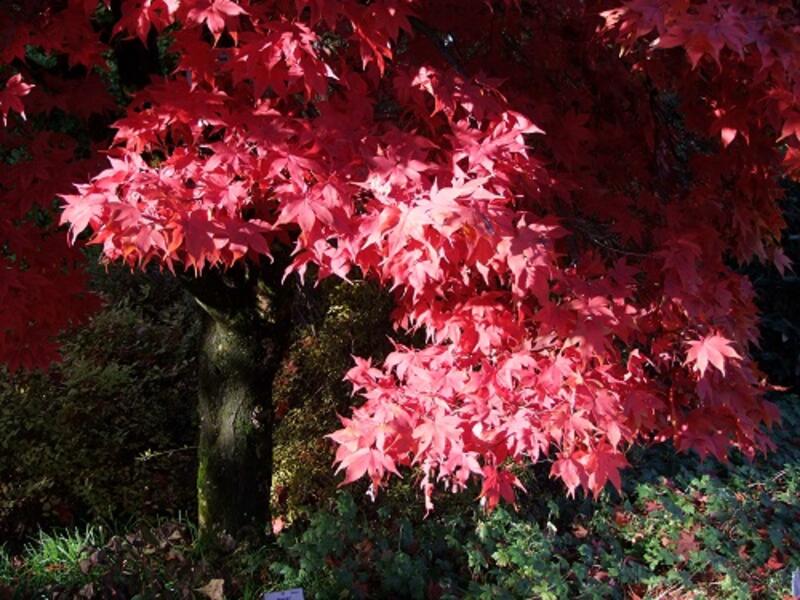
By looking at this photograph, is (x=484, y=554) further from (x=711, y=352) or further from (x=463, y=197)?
(x=463, y=197)

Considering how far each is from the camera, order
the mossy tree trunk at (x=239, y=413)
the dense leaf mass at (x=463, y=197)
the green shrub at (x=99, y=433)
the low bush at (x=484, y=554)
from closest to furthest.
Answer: the dense leaf mass at (x=463, y=197) < the low bush at (x=484, y=554) < the mossy tree trunk at (x=239, y=413) < the green shrub at (x=99, y=433)

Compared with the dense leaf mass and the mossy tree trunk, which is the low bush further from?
the dense leaf mass

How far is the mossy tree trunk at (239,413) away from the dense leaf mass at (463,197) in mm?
952

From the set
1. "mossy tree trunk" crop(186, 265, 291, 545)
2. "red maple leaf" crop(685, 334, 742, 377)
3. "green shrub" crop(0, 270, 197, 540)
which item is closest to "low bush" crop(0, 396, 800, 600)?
"mossy tree trunk" crop(186, 265, 291, 545)

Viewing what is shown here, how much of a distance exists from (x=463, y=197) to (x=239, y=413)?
2.26 meters

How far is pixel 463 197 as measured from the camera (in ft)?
6.24

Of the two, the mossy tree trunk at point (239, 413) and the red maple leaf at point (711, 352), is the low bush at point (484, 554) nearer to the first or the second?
the mossy tree trunk at point (239, 413)

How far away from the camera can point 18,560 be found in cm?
425

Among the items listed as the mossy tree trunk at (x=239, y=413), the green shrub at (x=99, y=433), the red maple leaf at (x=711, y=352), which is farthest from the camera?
the green shrub at (x=99, y=433)

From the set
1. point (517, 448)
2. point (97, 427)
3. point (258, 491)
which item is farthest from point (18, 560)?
point (517, 448)

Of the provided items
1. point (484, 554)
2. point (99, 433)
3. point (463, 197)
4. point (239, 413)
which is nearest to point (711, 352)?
point (463, 197)

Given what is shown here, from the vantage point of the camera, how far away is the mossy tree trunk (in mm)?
3793

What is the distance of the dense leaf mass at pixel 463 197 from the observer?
6.66 feet

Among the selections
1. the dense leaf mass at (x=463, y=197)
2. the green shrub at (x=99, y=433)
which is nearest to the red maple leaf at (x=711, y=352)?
the dense leaf mass at (x=463, y=197)
